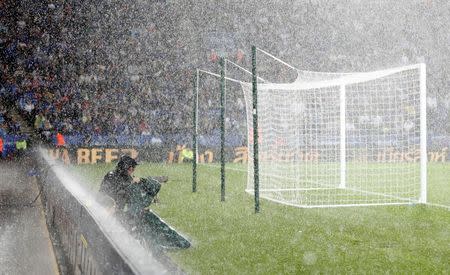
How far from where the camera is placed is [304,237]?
255 inches

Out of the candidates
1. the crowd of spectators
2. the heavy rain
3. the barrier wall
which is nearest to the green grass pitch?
the heavy rain

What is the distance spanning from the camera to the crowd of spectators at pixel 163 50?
23.0 m

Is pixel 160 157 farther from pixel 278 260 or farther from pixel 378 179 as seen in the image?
pixel 278 260

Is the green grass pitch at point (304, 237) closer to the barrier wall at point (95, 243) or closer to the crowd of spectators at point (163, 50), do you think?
the barrier wall at point (95, 243)

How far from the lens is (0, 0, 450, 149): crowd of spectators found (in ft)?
75.3

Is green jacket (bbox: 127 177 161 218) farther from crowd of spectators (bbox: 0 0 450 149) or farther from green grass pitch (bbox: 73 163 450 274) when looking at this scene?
crowd of spectators (bbox: 0 0 450 149)

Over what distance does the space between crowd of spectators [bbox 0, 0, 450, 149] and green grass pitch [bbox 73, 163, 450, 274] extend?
12.6 meters

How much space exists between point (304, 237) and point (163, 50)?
2251cm

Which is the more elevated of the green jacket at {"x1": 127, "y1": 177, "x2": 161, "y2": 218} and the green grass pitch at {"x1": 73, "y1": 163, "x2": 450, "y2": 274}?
the green jacket at {"x1": 127, "y1": 177, "x2": 161, "y2": 218}

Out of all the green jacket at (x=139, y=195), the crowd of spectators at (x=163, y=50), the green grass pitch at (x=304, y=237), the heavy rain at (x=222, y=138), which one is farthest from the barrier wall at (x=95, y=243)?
the crowd of spectators at (x=163, y=50)

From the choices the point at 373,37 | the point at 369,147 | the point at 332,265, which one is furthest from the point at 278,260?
the point at 373,37

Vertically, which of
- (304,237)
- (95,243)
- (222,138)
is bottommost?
(304,237)

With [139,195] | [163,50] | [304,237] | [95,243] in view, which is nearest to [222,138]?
[304,237]

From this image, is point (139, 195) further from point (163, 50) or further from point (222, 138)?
point (163, 50)
